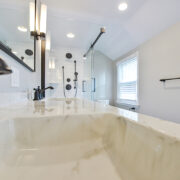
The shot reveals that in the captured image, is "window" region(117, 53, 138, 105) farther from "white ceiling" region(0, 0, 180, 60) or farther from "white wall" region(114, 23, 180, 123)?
"white ceiling" region(0, 0, 180, 60)

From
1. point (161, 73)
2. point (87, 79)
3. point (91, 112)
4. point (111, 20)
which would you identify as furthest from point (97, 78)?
point (91, 112)

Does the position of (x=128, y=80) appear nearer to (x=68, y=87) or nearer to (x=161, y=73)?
(x=161, y=73)

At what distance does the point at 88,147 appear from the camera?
1.56 ft

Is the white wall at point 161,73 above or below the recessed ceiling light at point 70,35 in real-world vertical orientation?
below

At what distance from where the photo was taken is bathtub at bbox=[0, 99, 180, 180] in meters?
0.27

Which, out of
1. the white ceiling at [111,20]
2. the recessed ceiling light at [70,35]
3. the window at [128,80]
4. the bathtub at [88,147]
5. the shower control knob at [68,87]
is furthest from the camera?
the shower control knob at [68,87]

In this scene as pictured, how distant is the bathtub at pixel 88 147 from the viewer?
27cm

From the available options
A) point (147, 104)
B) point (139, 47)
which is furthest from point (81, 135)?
point (139, 47)

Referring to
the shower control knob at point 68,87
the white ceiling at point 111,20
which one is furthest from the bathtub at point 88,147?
the shower control knob at point 68,87

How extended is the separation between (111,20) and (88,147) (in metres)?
2.33

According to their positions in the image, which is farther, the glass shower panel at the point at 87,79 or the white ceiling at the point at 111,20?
the glass shower panel at the point at 87,79

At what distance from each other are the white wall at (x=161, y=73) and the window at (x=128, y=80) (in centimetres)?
22

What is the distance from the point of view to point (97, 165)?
0.39 meters

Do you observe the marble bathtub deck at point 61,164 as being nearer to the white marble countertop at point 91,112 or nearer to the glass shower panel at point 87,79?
the white marble countertop at point 91,112
